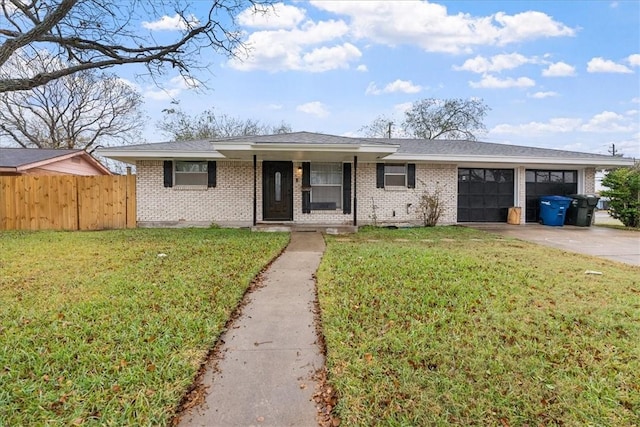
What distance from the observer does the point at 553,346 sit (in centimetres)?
295

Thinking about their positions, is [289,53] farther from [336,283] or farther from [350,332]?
[350,332]

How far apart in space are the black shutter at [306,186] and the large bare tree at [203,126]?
635 inches

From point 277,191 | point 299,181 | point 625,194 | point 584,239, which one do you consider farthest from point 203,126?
point 625,194

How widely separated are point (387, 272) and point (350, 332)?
2.22 metres

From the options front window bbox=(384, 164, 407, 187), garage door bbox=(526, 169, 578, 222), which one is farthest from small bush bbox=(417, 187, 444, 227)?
garage door bbox=(526, 169, 578, 222)

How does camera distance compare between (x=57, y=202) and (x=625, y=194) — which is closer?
(x=57, y=202)

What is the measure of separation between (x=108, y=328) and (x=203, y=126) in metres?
25.3

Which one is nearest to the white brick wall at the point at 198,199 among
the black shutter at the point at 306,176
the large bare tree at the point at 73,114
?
the black shutter at the point at 306,176

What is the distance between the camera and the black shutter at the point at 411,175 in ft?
40.8

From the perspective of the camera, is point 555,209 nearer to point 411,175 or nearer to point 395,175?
point 411,175

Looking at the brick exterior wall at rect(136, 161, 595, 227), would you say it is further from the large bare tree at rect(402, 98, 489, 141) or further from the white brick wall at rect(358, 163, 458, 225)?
the large bare tree at rect(402, 98, 489, 141)

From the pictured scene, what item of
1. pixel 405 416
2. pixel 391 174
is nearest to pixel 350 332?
pixel 405 416

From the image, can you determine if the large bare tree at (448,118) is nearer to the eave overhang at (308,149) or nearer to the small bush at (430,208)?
the small bush at (430,208)

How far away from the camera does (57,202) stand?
11.1 m
